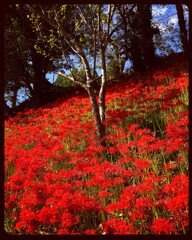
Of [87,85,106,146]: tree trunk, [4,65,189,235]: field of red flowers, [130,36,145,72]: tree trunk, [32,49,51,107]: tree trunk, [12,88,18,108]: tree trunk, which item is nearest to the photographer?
[4,65,189,235]: field of red flowers

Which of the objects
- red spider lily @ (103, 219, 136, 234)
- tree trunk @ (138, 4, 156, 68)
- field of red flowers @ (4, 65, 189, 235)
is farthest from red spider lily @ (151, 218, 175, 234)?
tree trunk @ (138, 4, 156, 68)

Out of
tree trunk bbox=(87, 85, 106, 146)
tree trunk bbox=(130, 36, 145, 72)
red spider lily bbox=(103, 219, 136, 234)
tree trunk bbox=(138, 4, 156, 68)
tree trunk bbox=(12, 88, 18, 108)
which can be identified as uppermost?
tree trunk bbox=(138, 4, 156, 68)

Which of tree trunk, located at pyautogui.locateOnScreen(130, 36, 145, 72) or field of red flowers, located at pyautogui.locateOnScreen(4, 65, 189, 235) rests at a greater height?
tree trunk, located at pyautogui.locateOnScreen(130, 36, 145, 72)

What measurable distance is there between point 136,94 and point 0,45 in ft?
21.8

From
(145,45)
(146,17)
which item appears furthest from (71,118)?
(146,17)

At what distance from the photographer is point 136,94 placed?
10898 mm

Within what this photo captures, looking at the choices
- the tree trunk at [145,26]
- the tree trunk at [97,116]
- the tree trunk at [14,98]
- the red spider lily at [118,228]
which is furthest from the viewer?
the tree trunk at [14,98]

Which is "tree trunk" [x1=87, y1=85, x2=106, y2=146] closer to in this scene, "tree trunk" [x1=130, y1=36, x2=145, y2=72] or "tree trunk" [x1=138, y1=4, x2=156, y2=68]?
"tree trunk" [x1=138, y1=4, x2=156, y2=68]

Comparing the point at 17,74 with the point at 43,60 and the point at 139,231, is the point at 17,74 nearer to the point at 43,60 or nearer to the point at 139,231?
the point at 43,60

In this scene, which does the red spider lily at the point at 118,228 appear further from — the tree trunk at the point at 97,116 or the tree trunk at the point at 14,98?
the tree trunk at the point at 14,98

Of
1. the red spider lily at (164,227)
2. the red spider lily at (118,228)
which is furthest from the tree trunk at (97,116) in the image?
the red spider lily at (164,227)

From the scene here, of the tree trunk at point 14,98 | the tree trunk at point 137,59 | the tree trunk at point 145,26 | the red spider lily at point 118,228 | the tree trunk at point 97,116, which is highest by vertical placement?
the tree trunk at point 145,26

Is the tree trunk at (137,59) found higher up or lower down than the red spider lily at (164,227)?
higher up

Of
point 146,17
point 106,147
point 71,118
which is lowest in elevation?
point 106,147
